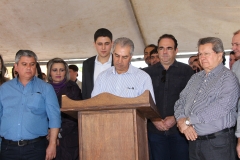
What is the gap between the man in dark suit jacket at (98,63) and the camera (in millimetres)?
3844

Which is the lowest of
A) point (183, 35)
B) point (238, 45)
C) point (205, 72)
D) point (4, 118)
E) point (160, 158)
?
point (160, 158)

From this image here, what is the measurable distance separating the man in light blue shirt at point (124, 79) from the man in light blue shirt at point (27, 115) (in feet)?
1.83

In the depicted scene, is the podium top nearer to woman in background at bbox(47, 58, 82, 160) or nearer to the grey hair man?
the grey hair man

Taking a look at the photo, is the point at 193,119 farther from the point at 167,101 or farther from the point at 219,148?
the point at 167,101

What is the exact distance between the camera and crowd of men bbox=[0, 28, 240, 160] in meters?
2.87

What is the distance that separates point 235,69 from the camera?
324 centimetres

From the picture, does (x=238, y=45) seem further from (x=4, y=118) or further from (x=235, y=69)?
(x=4, y=118)

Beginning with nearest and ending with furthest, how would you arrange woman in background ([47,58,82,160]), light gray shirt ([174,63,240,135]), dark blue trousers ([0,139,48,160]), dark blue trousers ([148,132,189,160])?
1. light gray shirt ([174,63,240,135])
2. dark blue trousers ([0,139,48,160])
3. dark blue trousers ([148,132,189,160])
4. woman in background ([47,58,82,160])

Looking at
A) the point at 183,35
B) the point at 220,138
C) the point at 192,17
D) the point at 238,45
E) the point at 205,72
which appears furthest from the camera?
the point at 183,35

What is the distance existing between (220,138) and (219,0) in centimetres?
237

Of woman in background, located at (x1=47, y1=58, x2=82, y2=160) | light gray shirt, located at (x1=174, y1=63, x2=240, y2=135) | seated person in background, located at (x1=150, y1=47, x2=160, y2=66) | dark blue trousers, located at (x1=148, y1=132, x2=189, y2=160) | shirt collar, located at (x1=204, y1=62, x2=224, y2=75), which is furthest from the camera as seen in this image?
seated person in background, located at (x1=150, y1=47, x2=160, y2=66)

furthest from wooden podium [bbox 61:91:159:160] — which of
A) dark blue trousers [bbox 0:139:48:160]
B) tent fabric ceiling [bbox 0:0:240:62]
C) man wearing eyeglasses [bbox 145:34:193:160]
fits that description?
tent fabric ceiling [bbox 0:0:240:62]

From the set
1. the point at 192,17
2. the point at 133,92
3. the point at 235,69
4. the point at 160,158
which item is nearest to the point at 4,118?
the point at 133,92

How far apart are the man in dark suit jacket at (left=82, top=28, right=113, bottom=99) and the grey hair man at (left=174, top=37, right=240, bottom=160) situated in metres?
1.06
